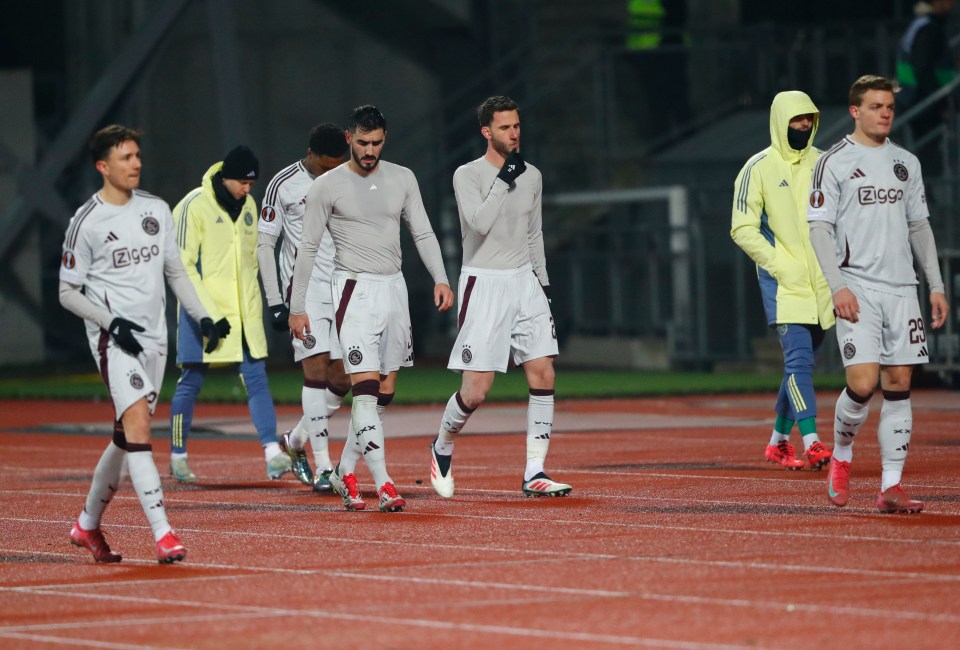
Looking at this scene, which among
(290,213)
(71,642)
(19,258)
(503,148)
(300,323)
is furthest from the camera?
(19,258)

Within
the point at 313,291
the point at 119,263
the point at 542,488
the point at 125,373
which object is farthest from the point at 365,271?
the point at 125,373

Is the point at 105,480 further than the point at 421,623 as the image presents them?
Yes

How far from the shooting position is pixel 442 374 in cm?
2973

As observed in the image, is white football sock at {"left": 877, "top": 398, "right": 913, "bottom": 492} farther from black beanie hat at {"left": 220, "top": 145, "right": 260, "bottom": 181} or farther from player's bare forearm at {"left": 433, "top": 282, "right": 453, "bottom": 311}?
black beanie hat at {"left": 220, "top": 145, "right": 260, "bottom": 181}

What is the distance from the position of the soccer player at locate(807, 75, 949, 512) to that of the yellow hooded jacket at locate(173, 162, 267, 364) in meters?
4.85

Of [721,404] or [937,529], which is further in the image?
[721,404]

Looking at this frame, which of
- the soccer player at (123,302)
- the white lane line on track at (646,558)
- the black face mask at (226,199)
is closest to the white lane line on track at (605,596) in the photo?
the white lane line on track at (646,558)

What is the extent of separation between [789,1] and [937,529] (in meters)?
26.4

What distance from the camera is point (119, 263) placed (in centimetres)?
964

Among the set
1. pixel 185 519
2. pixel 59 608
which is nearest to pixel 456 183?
pixel 185 519

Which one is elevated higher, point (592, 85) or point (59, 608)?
point (592, 85)

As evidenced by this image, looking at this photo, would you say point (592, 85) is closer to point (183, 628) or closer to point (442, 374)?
point (442, 374)

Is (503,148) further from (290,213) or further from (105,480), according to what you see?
(105,480)

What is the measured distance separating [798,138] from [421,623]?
6862 mm
